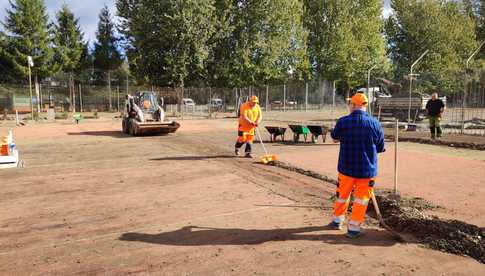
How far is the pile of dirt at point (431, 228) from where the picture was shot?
15.8ft

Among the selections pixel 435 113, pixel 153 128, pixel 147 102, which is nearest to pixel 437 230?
pixel 435 113

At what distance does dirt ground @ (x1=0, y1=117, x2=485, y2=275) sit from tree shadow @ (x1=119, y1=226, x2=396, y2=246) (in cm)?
1

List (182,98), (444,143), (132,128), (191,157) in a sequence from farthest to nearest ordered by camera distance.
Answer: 1. (182,98)
2. (132,128)
3. (444,143)
4. (191,157)

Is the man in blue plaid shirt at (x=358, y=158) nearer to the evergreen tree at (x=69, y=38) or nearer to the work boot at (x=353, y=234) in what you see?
the work boot at (x=353, y=234)

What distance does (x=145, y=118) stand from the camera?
1855cm

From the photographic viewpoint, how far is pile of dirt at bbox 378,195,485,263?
4789 mm

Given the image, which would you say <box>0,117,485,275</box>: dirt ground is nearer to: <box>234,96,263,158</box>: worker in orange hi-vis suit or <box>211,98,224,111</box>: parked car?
<box>234,96,263,158</box>: worker in orange hi-vis suit

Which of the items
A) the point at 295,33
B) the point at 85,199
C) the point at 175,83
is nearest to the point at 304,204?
the point at 85,199

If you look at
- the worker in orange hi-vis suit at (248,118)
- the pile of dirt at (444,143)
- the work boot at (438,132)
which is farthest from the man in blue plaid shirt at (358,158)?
the work boot at (438,132)

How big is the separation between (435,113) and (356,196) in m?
12.0

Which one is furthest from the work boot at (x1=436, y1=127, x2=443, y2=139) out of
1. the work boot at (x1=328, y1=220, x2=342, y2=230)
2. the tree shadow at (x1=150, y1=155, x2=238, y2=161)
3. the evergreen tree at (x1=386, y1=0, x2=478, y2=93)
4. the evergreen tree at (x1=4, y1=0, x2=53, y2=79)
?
the evergreen tree at (x1=386, y1=0, x2=478, y2=93)

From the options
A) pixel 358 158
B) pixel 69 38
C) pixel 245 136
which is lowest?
pixel 245 136

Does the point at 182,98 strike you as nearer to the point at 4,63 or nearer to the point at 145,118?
the point at 145,118

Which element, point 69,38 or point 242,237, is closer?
point 242,237
